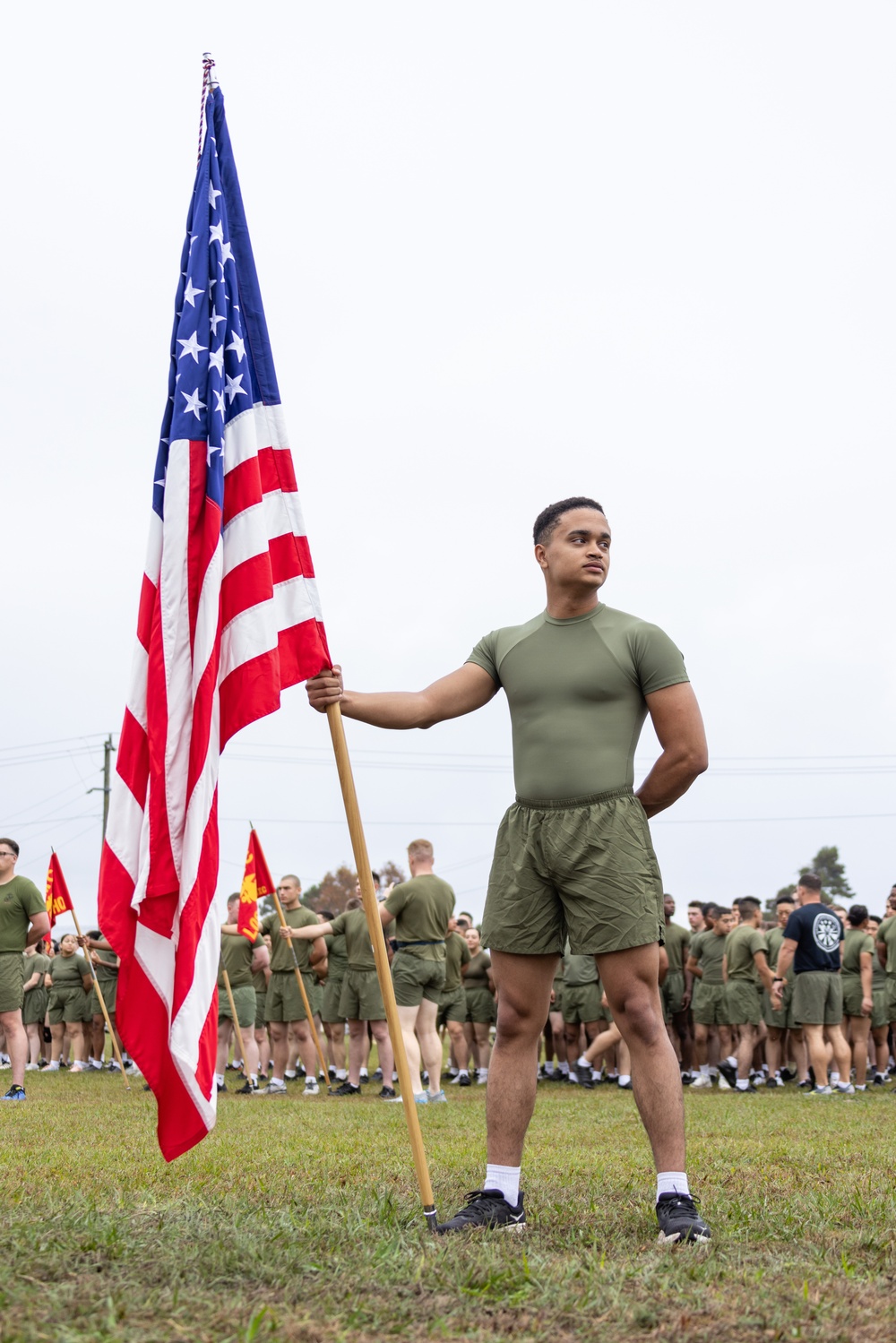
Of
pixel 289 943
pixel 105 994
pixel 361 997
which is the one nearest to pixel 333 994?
pixel 289 943

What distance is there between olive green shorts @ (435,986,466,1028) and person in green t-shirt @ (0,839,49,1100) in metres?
6.55

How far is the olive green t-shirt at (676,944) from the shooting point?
54.9 feet

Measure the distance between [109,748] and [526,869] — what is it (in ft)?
151

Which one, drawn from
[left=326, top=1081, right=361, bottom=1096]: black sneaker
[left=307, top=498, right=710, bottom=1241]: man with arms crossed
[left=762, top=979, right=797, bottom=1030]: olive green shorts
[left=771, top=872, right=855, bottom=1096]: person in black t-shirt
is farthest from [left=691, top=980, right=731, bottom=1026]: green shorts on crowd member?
[left=307, top=498, right=710, bottom=1241]: man with arms crossed

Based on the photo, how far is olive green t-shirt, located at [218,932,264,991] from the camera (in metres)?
16.0

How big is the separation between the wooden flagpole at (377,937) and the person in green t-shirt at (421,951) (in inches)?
329

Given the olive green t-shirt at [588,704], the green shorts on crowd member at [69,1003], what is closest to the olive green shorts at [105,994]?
the green shorts on crowd member at [69,1003]

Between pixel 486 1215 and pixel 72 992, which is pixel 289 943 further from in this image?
pixel 486 1215

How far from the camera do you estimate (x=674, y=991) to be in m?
16.9

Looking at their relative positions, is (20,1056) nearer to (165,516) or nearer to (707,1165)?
(707,1165)

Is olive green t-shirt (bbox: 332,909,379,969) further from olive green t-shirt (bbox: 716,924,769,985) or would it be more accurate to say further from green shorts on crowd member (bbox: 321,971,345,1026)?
olive green t-shirt (bbox: 716,924,769,985)

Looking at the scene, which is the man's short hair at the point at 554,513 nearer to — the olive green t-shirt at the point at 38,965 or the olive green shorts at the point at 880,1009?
the olive green shorts at the point at 880,1009

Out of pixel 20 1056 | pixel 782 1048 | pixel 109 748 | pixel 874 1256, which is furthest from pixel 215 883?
pixel 109 748

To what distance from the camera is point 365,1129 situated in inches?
371
